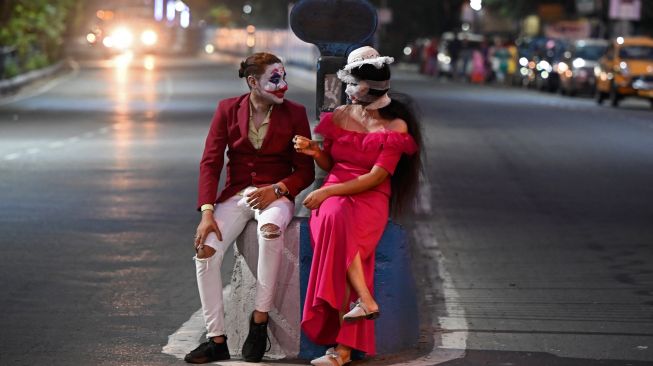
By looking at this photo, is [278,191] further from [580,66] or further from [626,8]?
[626,8]

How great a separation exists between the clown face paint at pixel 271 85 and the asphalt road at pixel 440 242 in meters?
1.48

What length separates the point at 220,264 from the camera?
26.2ft

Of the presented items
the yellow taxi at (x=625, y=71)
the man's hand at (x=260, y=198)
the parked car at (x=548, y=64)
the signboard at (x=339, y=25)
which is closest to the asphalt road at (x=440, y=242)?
the man's hand at (x=260, y=198)

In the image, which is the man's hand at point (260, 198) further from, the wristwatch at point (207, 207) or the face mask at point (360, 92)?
the face mask at point (360, 92)

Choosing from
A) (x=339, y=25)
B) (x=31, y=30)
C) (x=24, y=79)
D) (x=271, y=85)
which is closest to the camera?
(x=271, y=85)

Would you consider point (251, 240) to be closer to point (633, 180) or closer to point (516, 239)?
point (516, 239)

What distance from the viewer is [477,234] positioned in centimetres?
1391

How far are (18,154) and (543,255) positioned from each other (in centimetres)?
1146

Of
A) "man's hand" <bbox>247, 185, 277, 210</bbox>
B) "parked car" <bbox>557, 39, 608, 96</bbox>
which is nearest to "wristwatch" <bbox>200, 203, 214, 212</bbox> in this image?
"man's hand" <bbox>247, 185, 277, 210</bbox>

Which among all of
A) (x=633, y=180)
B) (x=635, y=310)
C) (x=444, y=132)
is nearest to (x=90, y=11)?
(x=444, y=132)

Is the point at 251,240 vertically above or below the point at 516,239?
above

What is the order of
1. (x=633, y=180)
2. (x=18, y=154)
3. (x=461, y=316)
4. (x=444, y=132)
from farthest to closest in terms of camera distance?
(x=444, y=132)
(x=18, y=154)
(x=633, y=180)
(x=461, y=316)

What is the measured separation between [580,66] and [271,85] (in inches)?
1528

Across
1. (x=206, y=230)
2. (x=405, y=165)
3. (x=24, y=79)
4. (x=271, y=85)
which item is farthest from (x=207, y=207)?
(x=24, y=79)
